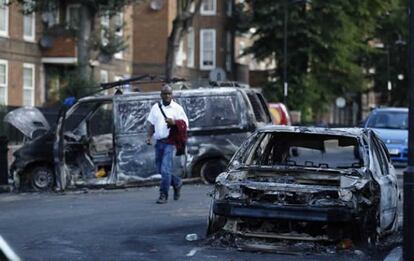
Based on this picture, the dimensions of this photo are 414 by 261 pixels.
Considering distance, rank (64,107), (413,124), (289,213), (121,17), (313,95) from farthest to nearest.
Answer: (313,95)
(121,17)
(64,107)
(289,213)
(413,124)

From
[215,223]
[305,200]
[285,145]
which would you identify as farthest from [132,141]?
[305,200]

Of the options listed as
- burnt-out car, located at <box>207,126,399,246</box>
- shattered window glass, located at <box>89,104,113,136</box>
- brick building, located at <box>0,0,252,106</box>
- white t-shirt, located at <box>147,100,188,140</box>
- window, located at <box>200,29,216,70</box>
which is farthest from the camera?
window, located at <box>200,29,216,70</box>

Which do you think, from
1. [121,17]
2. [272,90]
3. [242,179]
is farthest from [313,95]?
[242,179]

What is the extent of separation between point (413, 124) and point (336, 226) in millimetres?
1693

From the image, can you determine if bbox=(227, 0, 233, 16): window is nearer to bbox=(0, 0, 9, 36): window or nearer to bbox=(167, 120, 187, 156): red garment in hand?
bbox=(0, 0, 9, 36): window

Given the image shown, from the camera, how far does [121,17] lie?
38594mm

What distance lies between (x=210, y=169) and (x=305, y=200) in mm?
7504

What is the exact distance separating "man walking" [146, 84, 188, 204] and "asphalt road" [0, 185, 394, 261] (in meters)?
0.35

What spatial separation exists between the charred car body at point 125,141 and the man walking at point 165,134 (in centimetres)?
270

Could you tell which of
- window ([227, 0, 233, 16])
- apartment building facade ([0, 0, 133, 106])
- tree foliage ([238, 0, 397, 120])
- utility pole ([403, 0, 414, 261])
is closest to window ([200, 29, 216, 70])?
window ([227, 0, 233, 16])

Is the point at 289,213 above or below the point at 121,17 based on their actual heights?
below

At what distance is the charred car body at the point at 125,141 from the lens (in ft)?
51.9

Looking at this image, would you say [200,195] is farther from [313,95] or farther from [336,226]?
[313,95]

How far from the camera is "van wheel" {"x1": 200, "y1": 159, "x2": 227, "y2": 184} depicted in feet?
53.6
